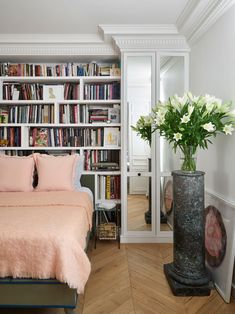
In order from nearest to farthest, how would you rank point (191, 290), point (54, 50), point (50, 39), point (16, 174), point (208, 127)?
1. point (208, 127)
2. point (191, 290)
3. point (16, 174)
4. point (50, 39)
5. point (54, 50)

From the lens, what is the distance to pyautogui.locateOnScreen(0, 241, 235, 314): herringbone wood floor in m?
1.85

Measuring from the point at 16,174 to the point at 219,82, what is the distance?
7.58 feet

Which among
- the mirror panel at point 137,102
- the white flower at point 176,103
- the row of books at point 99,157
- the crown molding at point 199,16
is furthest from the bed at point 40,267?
the crown molding at point 199,16

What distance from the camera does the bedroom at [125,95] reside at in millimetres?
2240

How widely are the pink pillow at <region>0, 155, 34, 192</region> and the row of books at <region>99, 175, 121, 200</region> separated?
916 mm

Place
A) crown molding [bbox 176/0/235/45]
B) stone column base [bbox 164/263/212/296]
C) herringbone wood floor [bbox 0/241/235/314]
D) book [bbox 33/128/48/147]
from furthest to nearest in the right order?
1. book [bbox 33/128/48/147]
2. crown molding [bbox 176/0/235/45]
3. stone column base [bbox 164/263/212/296]
4. herringbone wood floor [bbox 0/241/235/314]

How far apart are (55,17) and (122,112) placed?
4.13 ft

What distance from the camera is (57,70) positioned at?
3.31m

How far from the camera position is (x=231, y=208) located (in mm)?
2035

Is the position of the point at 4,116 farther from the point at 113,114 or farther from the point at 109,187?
the point at 109,187

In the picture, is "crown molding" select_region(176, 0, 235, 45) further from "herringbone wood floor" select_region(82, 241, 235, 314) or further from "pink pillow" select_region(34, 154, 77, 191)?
"herringbone wood floor" select_region(82, 241, 235, 314)

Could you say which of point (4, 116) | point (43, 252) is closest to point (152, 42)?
point (4, 116)

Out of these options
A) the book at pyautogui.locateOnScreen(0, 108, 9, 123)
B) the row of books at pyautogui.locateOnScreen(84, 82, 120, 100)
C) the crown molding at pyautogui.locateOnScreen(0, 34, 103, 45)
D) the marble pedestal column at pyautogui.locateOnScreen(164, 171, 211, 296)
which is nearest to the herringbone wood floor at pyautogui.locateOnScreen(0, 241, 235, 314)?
the marble pedestal column at pyautogui.locateOnScreen(164, 171, 211, 296)

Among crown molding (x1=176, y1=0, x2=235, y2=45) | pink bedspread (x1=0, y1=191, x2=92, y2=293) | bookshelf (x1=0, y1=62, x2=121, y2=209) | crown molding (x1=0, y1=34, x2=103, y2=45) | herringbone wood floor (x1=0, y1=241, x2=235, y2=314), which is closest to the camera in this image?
pink bedspread (x1=0, y1=191, x2=92, y2=293)
